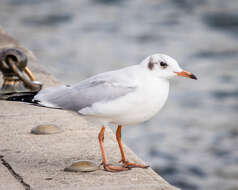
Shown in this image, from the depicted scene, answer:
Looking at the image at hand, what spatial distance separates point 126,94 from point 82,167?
54 centimetres

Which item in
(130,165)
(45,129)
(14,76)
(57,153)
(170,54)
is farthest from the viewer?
(170,54)

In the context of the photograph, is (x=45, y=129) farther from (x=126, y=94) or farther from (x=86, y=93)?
(x=126, y=94)

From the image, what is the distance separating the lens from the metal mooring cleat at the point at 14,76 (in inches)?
198

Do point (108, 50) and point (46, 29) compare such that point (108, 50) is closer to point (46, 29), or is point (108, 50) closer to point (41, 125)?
point (46, 29)

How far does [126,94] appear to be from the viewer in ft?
12.3

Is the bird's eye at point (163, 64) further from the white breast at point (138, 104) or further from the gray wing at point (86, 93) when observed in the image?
the gray wing at point (86, 93)

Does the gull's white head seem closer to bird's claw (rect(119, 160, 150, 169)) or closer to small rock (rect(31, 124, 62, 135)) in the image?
bird's claw (rect(119, 160, 150, 169))

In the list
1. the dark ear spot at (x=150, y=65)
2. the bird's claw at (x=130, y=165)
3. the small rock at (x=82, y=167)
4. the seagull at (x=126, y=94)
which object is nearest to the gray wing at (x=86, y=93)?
the seagull at (x=126, y=94)

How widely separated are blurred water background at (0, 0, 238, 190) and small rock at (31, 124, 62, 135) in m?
2.92

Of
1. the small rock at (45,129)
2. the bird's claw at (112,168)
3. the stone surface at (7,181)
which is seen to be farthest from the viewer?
the small rock at (45,129)

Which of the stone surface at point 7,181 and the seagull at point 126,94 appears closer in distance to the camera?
the stone surface at point 7,181

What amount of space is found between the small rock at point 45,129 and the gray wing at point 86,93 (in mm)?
562

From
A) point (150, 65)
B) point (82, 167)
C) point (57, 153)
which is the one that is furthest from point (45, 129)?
point (150, 65)

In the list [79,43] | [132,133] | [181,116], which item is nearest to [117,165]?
[132,133]
